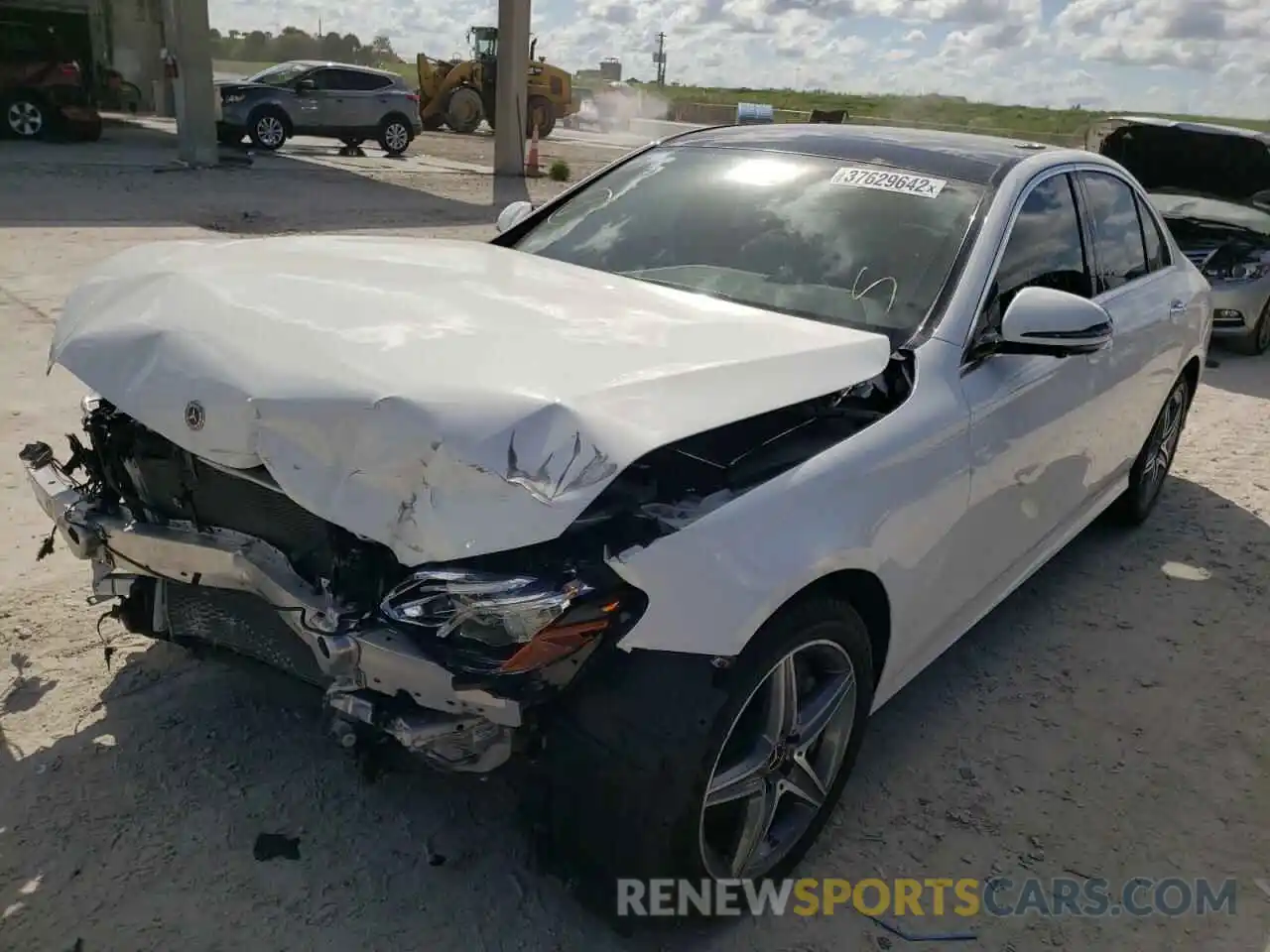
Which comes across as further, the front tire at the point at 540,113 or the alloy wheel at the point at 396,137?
the front tire at the point at 540,113

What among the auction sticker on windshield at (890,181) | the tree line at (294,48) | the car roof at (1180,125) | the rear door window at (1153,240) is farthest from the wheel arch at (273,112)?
the tree line at (294,48)

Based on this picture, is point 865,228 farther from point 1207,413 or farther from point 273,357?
point 1207,413

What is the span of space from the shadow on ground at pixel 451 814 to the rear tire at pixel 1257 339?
21.1ft

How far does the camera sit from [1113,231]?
4152 millimetres

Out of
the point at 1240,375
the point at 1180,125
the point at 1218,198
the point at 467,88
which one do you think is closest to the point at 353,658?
the point at 1240,375

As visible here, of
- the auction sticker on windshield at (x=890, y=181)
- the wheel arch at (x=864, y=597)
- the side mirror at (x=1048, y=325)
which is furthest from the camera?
the auction sticker on windshield at (x=890, y=181)

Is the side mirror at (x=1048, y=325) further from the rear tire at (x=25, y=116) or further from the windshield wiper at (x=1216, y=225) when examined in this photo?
the rear tire at (x=25, y=116)

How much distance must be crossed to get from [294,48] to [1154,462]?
304ft

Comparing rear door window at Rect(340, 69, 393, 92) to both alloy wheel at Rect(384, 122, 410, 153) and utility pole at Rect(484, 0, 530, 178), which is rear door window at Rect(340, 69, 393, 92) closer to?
alloy wheel at Rect(384, 122, 410, 153)

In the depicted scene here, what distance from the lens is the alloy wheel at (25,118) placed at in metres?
18.6

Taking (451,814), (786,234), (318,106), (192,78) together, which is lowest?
(451,814)

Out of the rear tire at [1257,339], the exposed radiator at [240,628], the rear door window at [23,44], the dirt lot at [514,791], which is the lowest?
the dirt lot at [514,791]

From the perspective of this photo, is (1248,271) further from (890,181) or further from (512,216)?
(512,216)

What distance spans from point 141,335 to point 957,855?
248cm
